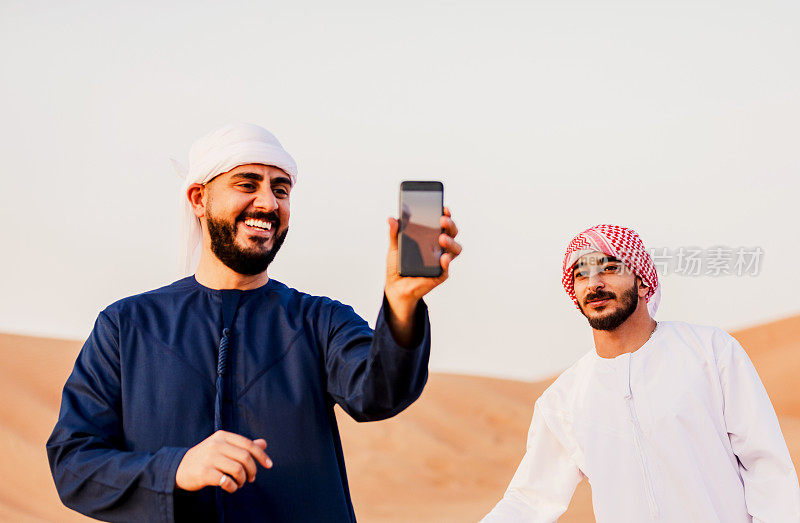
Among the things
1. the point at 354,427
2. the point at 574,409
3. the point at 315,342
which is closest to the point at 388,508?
the point at 354,427

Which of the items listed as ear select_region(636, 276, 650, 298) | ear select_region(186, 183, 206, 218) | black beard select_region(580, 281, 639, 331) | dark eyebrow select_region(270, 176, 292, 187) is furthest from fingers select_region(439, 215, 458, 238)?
ear select_region(636, 276, 650, 298)

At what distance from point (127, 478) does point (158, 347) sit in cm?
47

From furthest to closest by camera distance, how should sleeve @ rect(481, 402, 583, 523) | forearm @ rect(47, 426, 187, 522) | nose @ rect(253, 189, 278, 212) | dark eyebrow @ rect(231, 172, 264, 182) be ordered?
sleeve @ rect(481, 402, 583, 523) → dark eyebrow @ rect(231, 172, 264, 182) → nose @ rect(253, 189, 278, 212) → forearm @ rect(47, 426, 187, 522)

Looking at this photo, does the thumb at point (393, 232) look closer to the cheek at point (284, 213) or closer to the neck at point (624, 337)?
the cheek at point (284, 213)

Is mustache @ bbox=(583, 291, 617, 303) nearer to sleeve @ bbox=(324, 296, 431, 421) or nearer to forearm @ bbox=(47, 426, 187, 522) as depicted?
sleeve @ bbox=(324, 296, 431, 421)

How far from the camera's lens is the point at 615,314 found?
4535 mm

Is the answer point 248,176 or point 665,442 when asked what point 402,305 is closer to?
point 248,176

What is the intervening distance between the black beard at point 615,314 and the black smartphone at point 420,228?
8.30 feet

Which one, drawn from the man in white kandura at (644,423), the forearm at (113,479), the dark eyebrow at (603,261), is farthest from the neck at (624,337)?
the forearm at (113,479)

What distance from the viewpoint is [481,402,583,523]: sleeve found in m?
4.46

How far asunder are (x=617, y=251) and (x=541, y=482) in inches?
49.6

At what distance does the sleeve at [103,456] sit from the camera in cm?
236

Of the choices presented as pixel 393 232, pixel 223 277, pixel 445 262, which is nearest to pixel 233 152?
pixel 223 277

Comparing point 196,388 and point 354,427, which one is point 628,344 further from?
point 354,427
